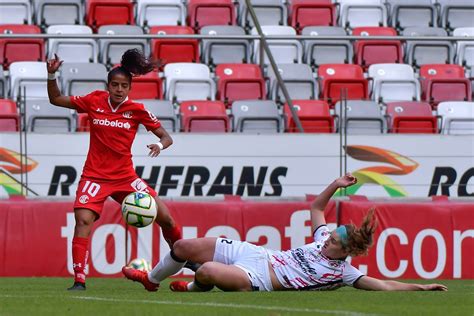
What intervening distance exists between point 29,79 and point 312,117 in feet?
12.8

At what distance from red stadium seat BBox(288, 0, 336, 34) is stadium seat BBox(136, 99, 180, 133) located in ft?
14.3

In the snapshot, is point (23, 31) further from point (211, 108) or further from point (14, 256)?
point (14, 256)

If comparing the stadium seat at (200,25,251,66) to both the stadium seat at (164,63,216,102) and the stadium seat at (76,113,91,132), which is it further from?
the stadium seat at (76,113,91,132)

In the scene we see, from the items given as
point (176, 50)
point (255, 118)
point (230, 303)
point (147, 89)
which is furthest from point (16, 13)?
point (230, 303)

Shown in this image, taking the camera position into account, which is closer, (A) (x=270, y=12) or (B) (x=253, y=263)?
(B) (x=253, y=263)

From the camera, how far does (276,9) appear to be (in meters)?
21.5

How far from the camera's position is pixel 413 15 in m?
21.9

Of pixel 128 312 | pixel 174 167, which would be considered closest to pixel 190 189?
pixel 174 167

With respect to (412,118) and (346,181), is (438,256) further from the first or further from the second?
(346,181)

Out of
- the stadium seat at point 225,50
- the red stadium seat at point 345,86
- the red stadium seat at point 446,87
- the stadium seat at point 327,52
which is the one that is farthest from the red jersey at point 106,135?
the stadium seat at point 327,52

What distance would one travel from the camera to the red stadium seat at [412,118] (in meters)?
18.3

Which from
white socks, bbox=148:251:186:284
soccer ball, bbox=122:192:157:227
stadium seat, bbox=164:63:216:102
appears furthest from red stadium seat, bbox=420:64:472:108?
white socks, bbox=148:251:186:284

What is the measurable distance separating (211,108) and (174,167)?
56.3 inches

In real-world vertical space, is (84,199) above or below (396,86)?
below
